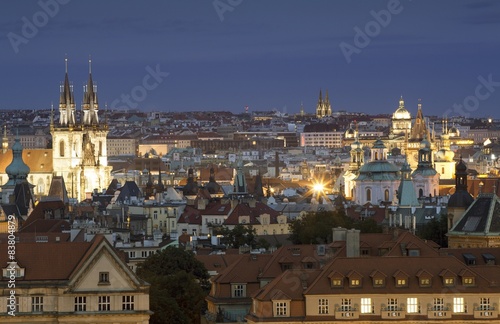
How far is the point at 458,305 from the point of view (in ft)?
177

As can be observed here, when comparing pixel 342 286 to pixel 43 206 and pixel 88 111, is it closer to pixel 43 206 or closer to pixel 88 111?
pixel 43 206

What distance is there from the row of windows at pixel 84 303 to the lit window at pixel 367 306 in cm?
609

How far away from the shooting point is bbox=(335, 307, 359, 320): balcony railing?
53.2 m

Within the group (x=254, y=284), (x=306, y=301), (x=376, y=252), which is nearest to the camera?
(x=306, y=301)

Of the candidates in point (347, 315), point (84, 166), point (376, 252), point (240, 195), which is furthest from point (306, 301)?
point (84, 166)

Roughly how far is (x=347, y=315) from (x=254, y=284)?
6692mm

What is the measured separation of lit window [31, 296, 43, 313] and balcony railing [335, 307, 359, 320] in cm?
772

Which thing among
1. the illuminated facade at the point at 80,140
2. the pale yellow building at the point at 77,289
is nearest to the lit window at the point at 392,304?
the pale yellow building at the point at 77,289

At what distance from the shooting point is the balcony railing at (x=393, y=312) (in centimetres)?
5369

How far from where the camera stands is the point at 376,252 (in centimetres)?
6338

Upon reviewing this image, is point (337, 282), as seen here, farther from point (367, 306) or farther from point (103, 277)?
point (103, 277)

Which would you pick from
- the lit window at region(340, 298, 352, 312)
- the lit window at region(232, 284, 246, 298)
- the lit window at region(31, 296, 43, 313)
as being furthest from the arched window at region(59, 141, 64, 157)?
the lit window at region(340, 298, 352, 312)

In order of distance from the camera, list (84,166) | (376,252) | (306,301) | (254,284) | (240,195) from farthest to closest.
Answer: (84,166) → (240,195) → (376,252) → (254,284) → (306,301)

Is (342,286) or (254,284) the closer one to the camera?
(342,286)
